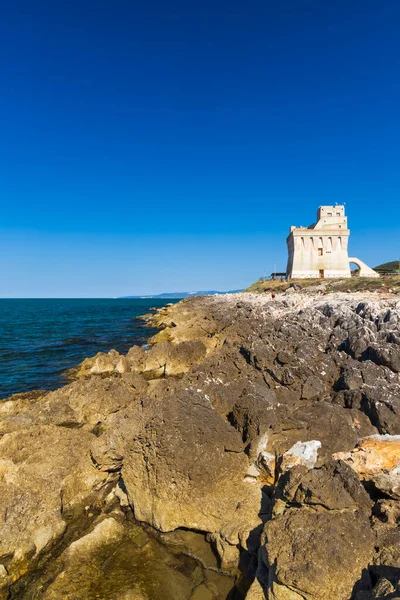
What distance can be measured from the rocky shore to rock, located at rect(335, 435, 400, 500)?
0.02 meters

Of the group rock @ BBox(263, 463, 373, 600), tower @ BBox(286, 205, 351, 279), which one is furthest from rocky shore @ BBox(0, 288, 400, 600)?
tower @ BBox(286, 205, 351, 279)

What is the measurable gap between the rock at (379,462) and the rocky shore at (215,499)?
0.06 feet

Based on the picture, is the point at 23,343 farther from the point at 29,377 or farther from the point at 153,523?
the point at 153,523

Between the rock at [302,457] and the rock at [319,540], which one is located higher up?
the rock at [302,457]

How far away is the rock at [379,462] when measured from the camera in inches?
182

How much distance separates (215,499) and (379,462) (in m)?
2.70

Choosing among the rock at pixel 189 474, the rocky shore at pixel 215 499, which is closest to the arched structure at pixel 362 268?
the rocky shore at pixel 215 499

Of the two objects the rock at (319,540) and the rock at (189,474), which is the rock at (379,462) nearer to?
the rock at (319,540)

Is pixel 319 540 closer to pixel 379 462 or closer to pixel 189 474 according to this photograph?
pixel 379 462

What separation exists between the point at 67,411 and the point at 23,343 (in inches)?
855

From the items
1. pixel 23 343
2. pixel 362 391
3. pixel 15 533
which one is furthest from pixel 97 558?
pixel 23 343

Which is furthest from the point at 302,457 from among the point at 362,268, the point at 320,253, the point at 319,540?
the point at 362,268

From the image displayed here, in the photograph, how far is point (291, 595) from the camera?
3711 millimetres

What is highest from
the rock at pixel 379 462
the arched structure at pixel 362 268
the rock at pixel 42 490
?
the arched structure at pixel 362 268
